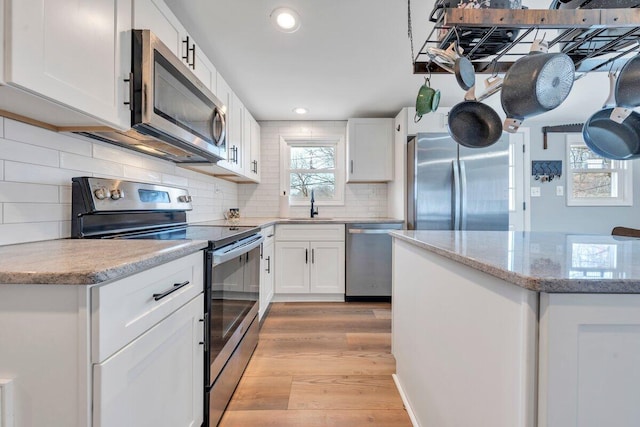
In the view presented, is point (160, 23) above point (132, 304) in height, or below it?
above

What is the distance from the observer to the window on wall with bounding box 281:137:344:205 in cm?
381

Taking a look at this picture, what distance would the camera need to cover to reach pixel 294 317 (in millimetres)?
2701

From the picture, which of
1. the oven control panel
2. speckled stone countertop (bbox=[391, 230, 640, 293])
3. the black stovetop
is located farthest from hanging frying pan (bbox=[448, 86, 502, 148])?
the oven control panel

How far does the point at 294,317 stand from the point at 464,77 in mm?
2307

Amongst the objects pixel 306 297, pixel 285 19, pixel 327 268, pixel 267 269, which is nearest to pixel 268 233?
pixel 267 269

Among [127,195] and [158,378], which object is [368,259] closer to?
[127,195]

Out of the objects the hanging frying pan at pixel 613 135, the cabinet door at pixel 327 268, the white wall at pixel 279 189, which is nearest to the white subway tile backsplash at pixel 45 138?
the cabinet door at pixel 327 268

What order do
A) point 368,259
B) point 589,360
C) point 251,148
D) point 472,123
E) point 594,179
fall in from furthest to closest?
point 594,179
point 251,148
point 368,259
point 472,123
point 589,360

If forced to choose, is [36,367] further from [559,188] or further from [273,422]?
[559,188]

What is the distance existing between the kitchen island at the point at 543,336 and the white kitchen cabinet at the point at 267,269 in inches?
70.8

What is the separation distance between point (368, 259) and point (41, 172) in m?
2.63

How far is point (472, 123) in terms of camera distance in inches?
58.4

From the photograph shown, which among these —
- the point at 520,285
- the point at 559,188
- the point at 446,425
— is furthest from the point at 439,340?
the point at 559,188

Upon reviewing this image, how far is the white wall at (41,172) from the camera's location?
3.37 feet
